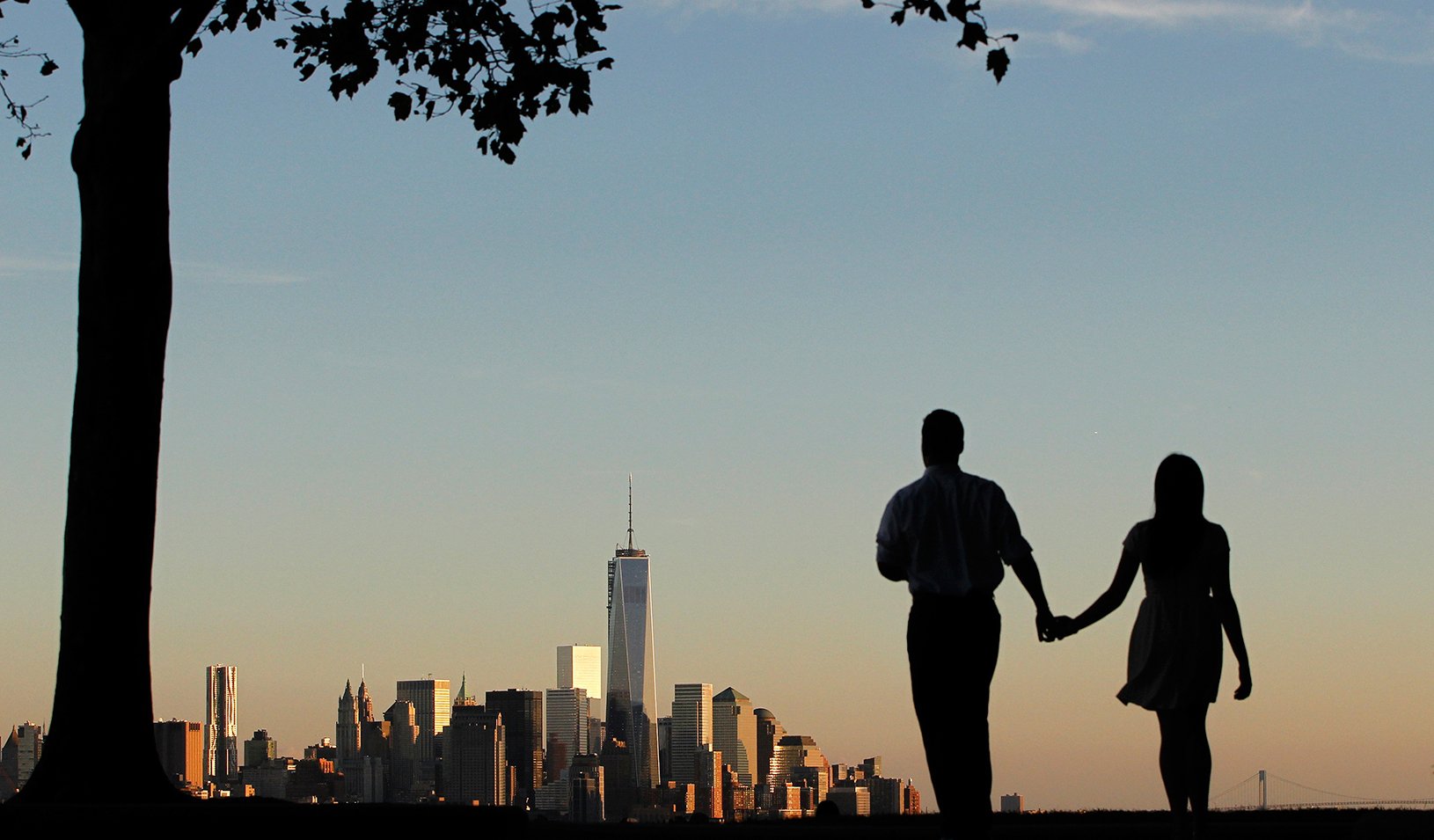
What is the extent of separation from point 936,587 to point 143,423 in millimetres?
5956

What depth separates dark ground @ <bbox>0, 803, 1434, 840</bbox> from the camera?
31.2ft

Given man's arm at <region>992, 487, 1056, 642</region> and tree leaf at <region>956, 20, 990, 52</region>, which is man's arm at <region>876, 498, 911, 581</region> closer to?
man's arm at <region>992, 487, 1056, 642</region>

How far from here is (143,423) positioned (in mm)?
13328

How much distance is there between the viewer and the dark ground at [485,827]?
31.2 ft

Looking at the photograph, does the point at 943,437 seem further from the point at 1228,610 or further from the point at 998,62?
the point at 998,62

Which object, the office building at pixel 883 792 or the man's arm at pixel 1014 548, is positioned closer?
the man's arm at pixel 1014 548

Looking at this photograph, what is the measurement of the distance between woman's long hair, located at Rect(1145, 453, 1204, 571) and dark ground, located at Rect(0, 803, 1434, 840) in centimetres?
153

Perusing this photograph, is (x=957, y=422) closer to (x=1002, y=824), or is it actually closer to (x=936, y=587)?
(x=936, y=587)

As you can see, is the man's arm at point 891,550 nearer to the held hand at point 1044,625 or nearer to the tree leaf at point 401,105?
the held hand at point 1044,625

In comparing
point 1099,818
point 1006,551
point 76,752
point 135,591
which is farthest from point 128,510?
point 1099,818

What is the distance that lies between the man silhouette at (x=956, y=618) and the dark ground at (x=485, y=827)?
0.96m

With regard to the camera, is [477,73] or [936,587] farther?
[477,73]

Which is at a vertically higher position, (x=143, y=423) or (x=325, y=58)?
(x=325, y=58)

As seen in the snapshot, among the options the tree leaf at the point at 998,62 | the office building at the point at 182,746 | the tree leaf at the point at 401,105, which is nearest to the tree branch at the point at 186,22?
the tree leaf at the point at 401,105
